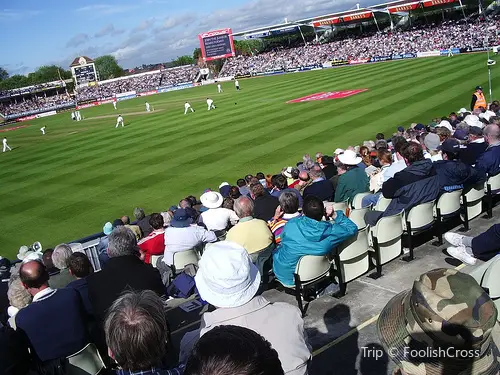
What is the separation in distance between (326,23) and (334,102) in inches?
2211

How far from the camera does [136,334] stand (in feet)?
8.86

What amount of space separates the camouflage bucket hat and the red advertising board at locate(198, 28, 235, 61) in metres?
89.1

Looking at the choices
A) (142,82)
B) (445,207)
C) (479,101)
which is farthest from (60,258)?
(142,82)

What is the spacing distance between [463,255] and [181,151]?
18.0 m

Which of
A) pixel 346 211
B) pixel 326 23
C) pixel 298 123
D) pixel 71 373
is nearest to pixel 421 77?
pixel 298 123

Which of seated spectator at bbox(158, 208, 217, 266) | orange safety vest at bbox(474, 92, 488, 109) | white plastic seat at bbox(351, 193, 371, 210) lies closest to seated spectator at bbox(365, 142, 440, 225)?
white plastic seat at bbox(351, 193, 371, 210)

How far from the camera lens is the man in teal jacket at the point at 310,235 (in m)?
5.44

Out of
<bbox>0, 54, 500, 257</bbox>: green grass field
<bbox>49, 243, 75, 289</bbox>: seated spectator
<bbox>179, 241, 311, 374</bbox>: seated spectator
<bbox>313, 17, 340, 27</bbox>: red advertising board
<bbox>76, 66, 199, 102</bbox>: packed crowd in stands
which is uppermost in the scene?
<bbox>313, 17, 340, 27</bbox>: red advertising board

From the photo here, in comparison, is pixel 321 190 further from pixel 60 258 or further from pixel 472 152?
pixel 60 258

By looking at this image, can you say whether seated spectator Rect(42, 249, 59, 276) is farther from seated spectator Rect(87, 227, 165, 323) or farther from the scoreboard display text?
the scoreboard display text

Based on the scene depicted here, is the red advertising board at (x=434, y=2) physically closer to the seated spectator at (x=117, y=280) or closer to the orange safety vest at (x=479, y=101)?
the orange safety vest at (x=479, y=101)

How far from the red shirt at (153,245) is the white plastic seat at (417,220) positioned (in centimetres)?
418

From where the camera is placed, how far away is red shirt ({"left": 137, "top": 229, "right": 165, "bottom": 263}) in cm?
804

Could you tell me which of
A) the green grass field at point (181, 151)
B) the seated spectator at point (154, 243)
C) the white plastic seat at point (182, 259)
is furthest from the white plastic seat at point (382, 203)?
the green grass field at point (181, 151)
